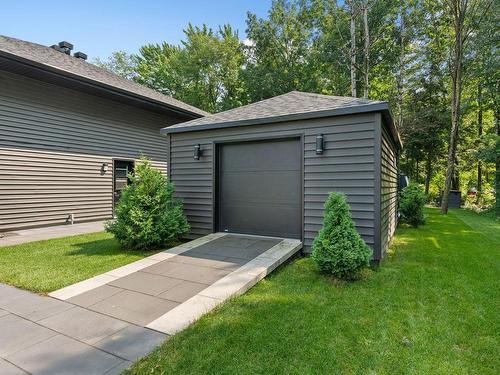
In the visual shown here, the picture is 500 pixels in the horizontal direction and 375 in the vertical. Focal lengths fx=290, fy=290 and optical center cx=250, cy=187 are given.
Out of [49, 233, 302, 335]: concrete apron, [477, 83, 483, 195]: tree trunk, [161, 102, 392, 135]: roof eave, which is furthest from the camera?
[477, 83, 483, 195]: tree trunk

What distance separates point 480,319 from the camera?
110 inches

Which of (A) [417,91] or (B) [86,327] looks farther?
(A) [417,91]

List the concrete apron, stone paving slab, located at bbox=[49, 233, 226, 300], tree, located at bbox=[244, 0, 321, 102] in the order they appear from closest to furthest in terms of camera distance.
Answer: the concrete apron
stone paving slab, located at bbox=[49, 233, 226, 300]
tree, located at bbox=[244, 0, 321, 102]

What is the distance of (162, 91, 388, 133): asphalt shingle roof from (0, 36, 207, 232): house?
360 centimetres

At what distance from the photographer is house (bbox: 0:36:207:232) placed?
6887 millimetres

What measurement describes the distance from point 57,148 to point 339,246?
25.7 feet

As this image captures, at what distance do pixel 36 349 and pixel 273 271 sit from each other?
271 centimetres

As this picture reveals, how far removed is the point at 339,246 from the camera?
361cm

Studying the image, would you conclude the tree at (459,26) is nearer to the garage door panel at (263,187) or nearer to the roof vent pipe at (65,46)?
the garage door panel at (263,187)

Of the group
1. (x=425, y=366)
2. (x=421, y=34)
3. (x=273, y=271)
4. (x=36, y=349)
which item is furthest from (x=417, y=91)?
(x=36, y=349)

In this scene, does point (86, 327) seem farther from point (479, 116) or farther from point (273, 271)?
point (479, 116)

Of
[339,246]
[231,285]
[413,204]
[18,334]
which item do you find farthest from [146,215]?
[413,204]

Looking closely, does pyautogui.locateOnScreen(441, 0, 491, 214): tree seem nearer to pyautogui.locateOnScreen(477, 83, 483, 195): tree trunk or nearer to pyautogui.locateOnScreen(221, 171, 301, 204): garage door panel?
pyautogui.locateOnScreen(477, 83, 483, 195): tree trunk

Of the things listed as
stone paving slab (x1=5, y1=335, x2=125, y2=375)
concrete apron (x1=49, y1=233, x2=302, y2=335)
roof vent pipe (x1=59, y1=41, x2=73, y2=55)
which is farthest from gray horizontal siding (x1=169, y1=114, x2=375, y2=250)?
roof vent pipe (x1=59, y1=41, x2=73, y2=55)
